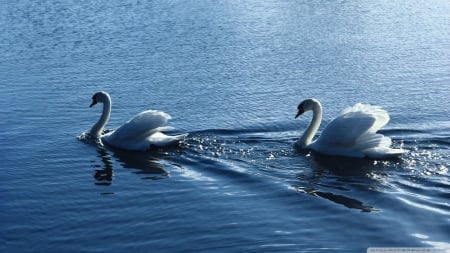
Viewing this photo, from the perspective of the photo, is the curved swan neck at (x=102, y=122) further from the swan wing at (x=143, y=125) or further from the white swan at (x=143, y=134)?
the swan wing at (x=143, y=125)

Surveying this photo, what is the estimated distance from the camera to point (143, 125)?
46.3 ft

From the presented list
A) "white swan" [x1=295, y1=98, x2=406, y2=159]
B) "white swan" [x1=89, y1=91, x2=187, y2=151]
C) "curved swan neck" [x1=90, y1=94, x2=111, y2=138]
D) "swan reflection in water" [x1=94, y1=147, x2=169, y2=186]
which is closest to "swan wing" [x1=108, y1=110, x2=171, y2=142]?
"white swan" [x1=89, y1=91, x2=187, y2=151]

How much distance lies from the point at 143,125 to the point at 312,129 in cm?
303

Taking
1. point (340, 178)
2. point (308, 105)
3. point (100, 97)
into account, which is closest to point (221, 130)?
point (308, 105)

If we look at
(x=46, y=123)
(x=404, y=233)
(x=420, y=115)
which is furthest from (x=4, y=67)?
(x=404, y=233)

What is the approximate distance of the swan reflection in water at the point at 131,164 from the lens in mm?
12984

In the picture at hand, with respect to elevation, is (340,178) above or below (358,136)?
below

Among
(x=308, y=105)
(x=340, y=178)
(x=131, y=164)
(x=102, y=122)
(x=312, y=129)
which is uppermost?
(x=308, y=105)

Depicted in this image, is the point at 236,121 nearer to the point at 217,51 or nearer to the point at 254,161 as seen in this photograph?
the point at 254,161

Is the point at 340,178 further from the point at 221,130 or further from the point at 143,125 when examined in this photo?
the point at 143,125

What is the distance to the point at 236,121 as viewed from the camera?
50.3ft

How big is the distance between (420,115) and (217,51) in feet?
25.6

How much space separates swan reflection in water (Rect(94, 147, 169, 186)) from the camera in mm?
12984

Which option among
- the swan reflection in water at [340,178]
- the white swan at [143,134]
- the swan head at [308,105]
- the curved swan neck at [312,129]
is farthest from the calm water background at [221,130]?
the swan head at [308,105]
